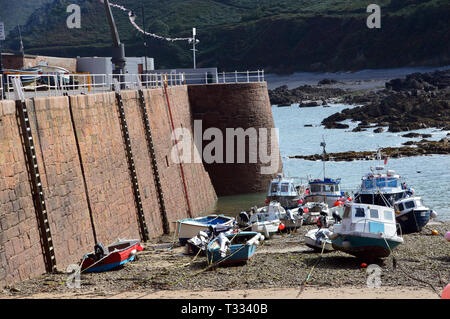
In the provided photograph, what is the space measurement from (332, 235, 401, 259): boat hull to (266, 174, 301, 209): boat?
543 inches

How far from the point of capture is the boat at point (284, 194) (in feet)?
122

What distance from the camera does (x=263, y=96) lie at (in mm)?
42125

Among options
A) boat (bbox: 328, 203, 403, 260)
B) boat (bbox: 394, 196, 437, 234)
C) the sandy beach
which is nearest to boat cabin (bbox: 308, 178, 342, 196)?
boat (bbox: 394, 196, 437, 234)

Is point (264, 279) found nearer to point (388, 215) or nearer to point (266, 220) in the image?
point (388, 215)

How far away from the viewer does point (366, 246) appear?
2277 cm

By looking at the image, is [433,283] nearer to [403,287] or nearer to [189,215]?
[403,287]

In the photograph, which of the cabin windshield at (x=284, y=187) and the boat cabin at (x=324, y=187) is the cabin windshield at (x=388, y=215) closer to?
the cabin windshield at (x=284, y=187)

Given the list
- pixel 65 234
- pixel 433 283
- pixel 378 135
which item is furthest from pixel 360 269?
pixel 378 135

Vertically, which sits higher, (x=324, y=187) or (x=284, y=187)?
(x=284, y=187)

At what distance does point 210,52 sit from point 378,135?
323 ft

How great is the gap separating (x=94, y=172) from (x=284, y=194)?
45.9 ft

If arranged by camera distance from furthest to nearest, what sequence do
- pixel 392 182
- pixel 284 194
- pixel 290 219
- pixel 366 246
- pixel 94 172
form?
pixel 284 194 → pixel 392 182 → pixel 290 219 → pixel 94 172 → pixel 366 246

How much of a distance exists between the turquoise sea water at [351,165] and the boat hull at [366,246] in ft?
51.5

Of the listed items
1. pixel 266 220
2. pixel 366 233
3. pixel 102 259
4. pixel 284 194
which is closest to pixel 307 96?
pixel 284 194
